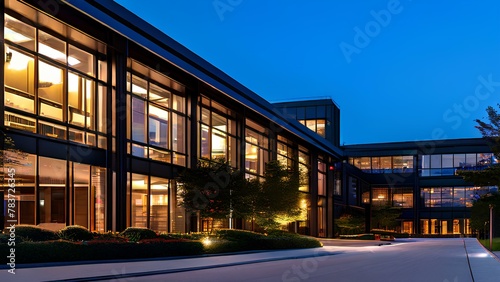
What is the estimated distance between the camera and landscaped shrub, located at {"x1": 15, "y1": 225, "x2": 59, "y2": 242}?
19306mm

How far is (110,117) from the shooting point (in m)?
27.3

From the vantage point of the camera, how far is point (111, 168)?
27.2 metres

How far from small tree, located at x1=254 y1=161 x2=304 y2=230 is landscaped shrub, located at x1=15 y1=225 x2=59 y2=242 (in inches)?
659

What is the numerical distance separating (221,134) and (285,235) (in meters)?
8.74

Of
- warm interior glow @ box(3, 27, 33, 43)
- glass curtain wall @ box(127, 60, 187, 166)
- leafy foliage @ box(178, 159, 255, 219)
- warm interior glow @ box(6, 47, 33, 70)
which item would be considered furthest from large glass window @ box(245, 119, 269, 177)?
warm interior glow @ box(3, 27, 33, 43)

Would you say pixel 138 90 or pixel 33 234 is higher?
pixel 138 90

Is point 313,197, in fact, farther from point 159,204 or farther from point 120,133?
point 120,133

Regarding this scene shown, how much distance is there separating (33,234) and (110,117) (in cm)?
883

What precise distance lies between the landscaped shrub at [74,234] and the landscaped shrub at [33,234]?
12.9 inches

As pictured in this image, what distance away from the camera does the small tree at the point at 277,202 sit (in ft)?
119

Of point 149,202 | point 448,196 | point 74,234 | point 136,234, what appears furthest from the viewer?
point 448,196

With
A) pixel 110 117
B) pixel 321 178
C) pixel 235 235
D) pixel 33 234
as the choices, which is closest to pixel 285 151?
pixel 321 178

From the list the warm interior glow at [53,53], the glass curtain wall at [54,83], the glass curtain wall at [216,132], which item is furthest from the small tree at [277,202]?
the warm interior glow at [53,53]

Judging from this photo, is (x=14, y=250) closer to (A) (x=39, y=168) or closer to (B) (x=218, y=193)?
(A) (x=39, y=168)
